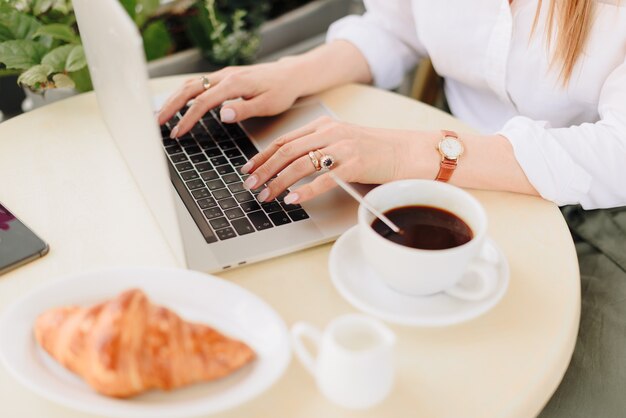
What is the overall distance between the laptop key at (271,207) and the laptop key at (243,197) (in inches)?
1.0

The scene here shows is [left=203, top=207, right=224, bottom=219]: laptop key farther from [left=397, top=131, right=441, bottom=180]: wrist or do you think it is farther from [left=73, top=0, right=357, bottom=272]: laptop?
[left=397, top=131, right=441, bottom=180]: wrist

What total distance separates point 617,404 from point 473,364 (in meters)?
0.28

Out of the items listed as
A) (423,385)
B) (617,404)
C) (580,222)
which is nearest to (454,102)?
(580,222)

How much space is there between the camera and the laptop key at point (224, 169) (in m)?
0.88

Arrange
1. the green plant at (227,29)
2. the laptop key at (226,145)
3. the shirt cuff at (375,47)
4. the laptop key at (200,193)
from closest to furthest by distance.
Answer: the laptop key at (200,193), the laptop key at (226,145), the shirt cuff at (375,47), the green plant at (227,29)

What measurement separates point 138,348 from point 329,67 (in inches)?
26.5

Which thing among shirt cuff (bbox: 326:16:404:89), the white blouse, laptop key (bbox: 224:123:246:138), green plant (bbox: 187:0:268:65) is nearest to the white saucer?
the white blouse

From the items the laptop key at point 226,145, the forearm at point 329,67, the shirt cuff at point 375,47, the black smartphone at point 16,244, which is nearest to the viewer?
the black smartphone at point 16,244

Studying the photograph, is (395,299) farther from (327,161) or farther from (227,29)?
(227,29)

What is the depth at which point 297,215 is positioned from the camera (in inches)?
31.2

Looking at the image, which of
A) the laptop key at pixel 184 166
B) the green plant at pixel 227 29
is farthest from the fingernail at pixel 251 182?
the green plant at pixel 227 29

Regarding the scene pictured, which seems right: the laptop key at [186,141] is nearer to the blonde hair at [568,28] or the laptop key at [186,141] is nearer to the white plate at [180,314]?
the white plate at [180,314]

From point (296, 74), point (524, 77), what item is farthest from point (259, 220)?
point (524, 77)

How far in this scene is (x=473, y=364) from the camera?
0.62m
